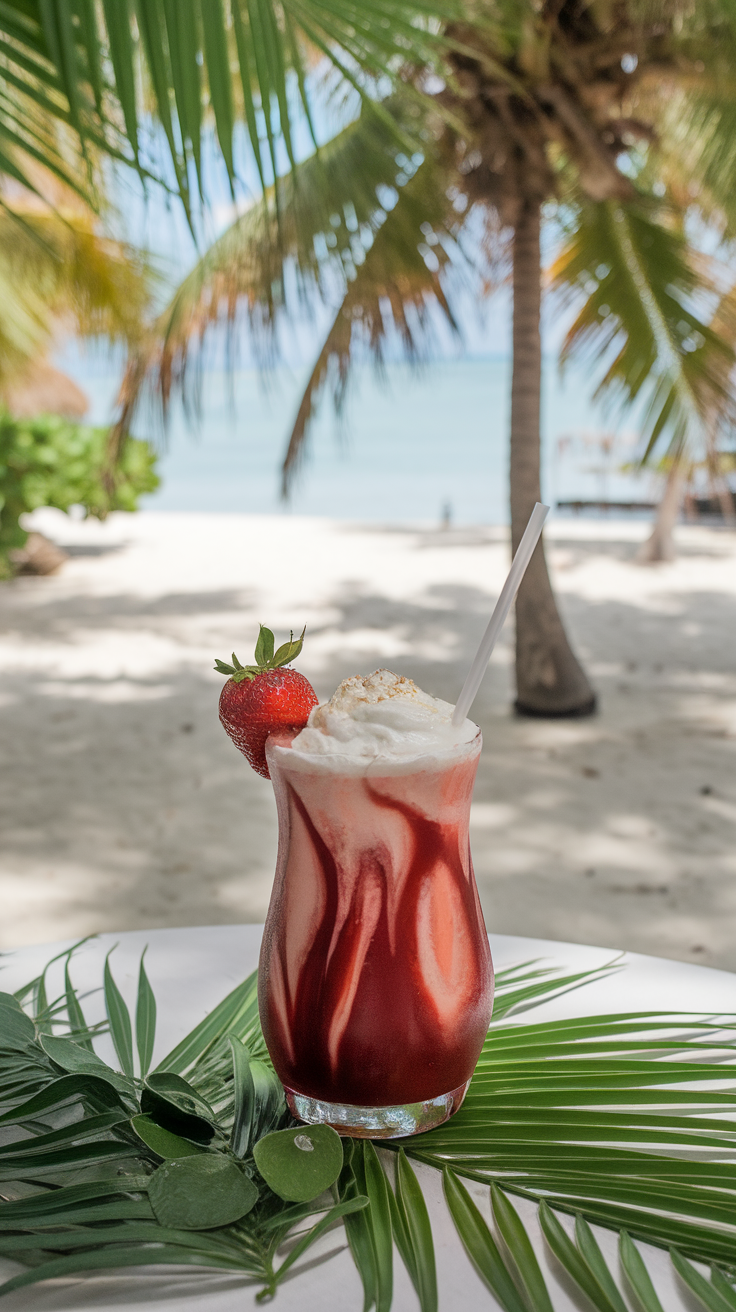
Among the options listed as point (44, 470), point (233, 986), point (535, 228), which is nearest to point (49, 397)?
point (44, 470)

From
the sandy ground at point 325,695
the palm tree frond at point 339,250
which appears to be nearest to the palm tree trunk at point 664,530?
the sandy ground at point 325,695

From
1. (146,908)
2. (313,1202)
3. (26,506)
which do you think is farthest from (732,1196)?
(26,506)

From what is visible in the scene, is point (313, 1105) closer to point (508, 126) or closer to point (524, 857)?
point (524, 857)

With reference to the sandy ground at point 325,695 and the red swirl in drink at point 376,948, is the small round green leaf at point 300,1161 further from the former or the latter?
the sandy ground at point 325,695

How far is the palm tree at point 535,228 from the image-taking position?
3.30 m

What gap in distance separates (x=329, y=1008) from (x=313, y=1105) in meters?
0.07

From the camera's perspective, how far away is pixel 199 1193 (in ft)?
1.86

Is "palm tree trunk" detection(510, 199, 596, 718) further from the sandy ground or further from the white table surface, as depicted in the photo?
the white table surface

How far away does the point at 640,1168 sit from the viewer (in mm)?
599

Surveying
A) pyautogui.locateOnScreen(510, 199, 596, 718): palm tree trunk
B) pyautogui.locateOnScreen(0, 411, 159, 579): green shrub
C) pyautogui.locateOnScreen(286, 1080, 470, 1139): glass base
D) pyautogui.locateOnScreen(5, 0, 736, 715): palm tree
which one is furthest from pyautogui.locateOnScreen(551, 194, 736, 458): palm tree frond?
pyautogui.locateOnScreen(286, 1080, 470, 1139): glass base

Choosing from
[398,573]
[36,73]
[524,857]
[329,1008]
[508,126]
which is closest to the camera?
[329,1008]

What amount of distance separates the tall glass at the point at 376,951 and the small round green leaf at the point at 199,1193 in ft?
0.33

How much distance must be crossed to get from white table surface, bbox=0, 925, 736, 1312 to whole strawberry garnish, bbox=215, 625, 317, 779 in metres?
0.25

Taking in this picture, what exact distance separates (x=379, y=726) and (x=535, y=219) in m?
3.53
